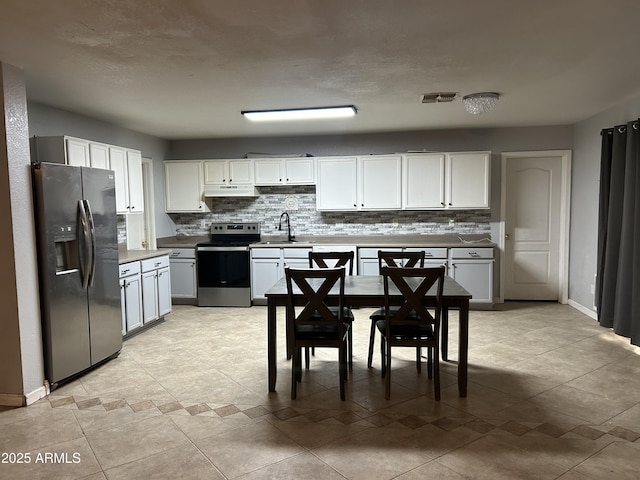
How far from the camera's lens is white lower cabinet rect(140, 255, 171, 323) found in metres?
5.04

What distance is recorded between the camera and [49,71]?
330 centimetres

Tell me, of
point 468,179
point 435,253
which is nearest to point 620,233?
point 468,179

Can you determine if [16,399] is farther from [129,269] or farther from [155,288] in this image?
[155,288]

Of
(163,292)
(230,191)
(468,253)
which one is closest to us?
(163,292)

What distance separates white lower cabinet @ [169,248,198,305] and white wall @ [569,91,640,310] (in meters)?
5.19

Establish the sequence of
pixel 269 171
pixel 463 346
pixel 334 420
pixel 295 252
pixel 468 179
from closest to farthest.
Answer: pixel 334 420, pixel 463 346, pixel 468 179, pixel 295 252, pixel 269 171

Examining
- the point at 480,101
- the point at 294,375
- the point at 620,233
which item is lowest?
the point at 294,375

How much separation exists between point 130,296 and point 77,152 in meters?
1.55

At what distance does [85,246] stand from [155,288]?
1.70m

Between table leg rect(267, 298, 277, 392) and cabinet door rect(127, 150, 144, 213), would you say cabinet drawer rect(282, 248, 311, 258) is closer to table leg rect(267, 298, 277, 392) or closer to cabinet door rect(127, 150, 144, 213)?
cabinet door rect(127, 150, 144, 213)

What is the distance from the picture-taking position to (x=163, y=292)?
17.9 feet

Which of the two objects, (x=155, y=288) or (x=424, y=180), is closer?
(x=155, y=288)

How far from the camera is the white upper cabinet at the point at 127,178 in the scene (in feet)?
16.2

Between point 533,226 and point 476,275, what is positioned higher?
point 533,226
